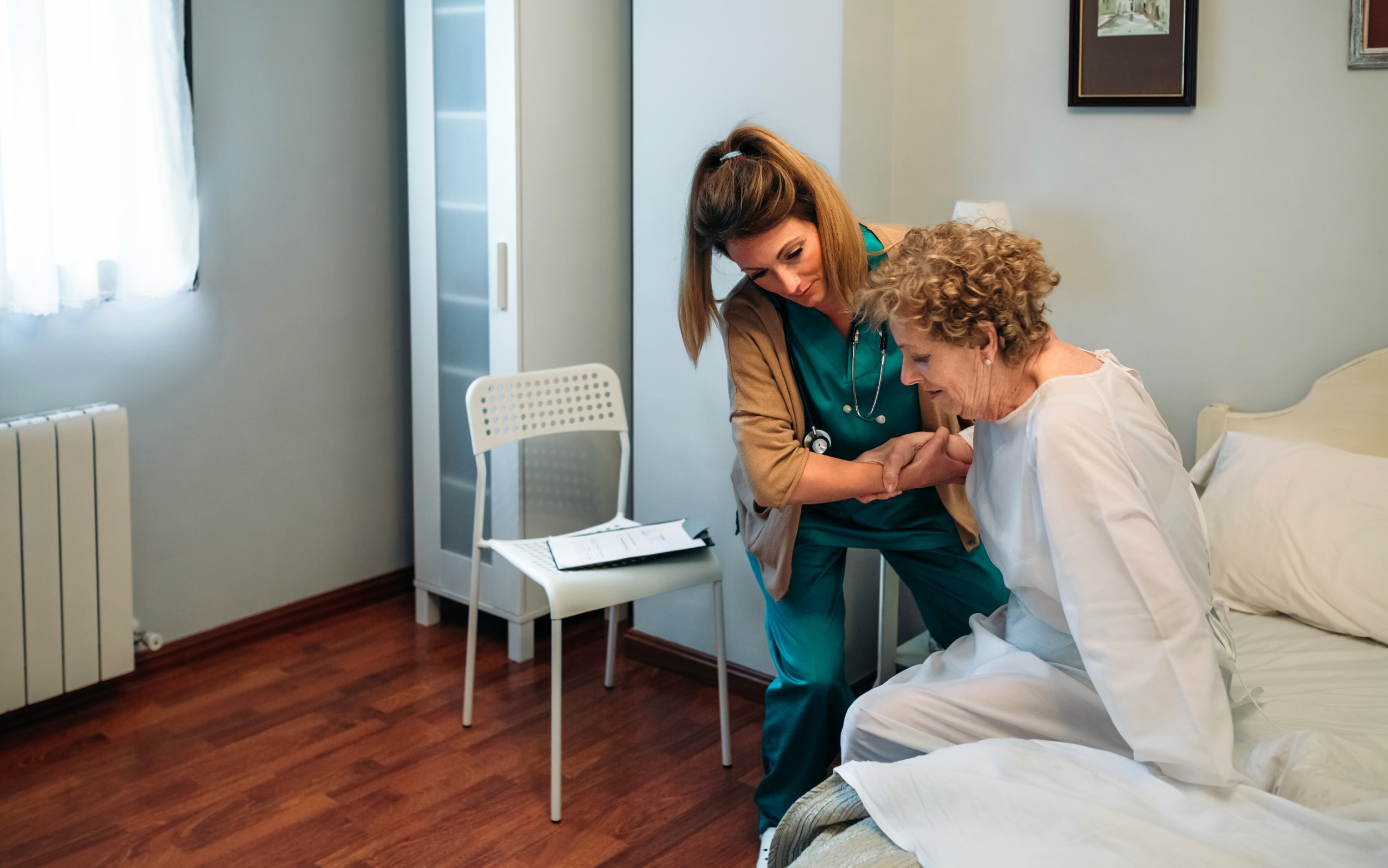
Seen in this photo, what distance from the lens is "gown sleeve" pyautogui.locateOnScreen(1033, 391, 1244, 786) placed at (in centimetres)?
134

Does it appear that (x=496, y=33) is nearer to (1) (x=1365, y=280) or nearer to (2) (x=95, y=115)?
(2) (x=95, y=115)

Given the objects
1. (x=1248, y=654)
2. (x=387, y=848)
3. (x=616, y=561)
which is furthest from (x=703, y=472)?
(x=1248, y=654)

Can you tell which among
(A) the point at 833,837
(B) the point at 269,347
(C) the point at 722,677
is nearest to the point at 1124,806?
(A) the point at 833,837

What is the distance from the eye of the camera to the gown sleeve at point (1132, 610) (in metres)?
1.34

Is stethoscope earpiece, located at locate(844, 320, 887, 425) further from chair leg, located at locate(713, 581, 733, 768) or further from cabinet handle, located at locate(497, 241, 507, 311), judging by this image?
cabinet handle, located at locate(497, 241, 507, 311)

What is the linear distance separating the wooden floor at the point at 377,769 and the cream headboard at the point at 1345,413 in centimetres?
134

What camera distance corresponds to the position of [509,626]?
3172 millimetres

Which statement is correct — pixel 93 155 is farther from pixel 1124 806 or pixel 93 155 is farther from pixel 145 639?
pixel 1124 806

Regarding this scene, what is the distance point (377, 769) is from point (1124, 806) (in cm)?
177

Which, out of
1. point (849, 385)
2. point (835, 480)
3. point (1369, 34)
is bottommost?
point (835, 480)

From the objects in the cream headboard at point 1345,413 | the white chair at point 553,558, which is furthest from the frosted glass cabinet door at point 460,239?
the cream headboard at point 1345,413

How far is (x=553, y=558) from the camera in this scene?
8.34 feet

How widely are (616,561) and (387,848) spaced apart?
73 centimetres

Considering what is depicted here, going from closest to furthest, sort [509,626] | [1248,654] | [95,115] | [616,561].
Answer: [1248,654]
[616,561]
[95,115]
[509,626]
